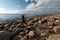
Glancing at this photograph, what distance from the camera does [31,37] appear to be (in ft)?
Result: 10.1

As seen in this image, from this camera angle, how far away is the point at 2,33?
2.42 m

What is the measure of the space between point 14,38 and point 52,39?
1.00m

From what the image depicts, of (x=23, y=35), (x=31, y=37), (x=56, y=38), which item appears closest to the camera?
(x=56, y=38)

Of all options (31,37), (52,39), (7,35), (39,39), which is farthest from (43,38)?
(52,39)

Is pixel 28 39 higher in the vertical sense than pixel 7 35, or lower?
lower

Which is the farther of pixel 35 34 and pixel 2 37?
pixel 35 34

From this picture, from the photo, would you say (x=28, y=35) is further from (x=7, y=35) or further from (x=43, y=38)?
(x=7, y=35)

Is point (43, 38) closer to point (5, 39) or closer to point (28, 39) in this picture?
point (28, 39)

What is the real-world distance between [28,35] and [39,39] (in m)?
0.34

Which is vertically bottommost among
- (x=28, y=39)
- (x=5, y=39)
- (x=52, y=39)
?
(x=28, y=39)

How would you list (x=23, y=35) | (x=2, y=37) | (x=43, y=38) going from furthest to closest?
(x=23, y=35) → (x=43, y=38) → (x=2, y=37)

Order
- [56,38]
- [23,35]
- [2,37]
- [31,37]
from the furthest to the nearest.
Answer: [23,35], [31,37], [2,37], [56,38]

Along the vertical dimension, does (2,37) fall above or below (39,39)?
above

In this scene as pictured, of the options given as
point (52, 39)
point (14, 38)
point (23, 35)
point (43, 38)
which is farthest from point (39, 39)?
point (52, 39)
